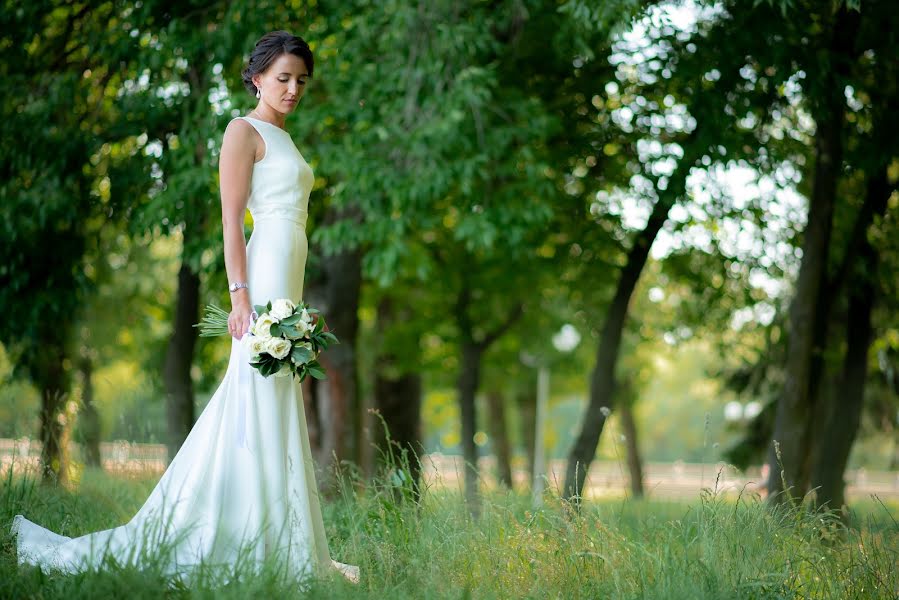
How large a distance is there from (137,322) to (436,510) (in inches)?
606

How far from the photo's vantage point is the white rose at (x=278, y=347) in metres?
4.04

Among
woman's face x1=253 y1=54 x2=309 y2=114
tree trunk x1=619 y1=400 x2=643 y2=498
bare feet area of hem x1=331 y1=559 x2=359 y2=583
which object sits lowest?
tree trunk x1=619 y1=400 x2=643 y2=498

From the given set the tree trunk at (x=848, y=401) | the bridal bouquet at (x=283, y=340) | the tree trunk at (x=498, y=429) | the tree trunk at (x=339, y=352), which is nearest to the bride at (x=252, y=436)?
the bridal bouquet at (x=283, y=340)

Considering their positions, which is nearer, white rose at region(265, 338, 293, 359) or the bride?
white rose at region(265, 338, 293, 359)

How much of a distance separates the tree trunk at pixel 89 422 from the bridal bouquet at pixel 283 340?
2.90m

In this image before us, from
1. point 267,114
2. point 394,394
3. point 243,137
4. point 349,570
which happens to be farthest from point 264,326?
point 394,394

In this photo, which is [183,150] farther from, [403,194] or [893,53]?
[893,53]

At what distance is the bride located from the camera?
4.15 m

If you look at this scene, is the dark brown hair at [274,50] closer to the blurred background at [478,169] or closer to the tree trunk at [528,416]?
the blurred background at [478,169]

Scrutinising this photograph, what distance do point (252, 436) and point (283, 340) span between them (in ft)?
1.62

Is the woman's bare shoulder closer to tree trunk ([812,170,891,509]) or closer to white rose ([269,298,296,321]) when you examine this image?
white rose ([269,298,296,321])

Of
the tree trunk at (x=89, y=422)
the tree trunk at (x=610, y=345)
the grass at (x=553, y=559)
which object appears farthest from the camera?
the tree trunk at (x=610, y=345)

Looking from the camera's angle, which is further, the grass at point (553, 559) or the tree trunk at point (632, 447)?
the tree trunk at point (632, 447)

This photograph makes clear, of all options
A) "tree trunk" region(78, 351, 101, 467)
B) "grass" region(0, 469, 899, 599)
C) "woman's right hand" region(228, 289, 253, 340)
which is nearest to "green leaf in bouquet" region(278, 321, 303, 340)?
"woman's right hand" region(228, 289, 253, 340)
